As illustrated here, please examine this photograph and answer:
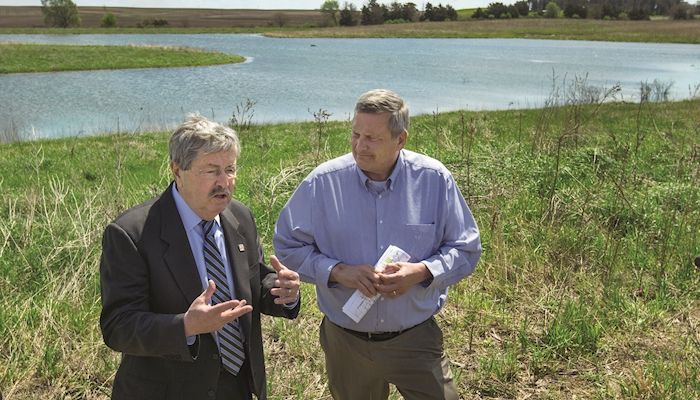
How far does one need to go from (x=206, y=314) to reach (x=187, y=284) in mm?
230

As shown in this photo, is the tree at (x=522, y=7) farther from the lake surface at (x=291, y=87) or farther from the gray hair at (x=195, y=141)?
the gray hair at (x=195, y=141)

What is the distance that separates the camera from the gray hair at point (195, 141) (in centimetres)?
220

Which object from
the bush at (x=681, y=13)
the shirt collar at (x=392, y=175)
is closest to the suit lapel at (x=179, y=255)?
the shirt collar at (x=392, y=175)

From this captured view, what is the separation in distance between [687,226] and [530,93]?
19.8m

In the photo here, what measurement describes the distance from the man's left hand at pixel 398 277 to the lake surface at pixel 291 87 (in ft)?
31.2

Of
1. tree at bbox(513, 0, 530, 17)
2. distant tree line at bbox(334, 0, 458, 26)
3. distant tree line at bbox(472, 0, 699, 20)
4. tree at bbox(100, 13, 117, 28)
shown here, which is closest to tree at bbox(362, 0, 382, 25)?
distant tree line at bbox(334, 0, 458, 26)

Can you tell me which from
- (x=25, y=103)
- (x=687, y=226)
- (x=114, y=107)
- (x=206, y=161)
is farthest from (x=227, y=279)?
(x=25, y=103)

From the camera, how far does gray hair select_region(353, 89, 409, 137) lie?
104 inches

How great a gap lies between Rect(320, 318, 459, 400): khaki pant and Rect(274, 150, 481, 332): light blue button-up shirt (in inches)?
3.3

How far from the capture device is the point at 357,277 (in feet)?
8.68

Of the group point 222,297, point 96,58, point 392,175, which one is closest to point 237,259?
point 222,297

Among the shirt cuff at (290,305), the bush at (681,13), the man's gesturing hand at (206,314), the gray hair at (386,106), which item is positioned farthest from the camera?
the bush at (681,13)

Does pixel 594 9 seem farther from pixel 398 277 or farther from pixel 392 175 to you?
pixel 398 277

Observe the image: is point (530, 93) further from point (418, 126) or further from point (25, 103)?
point (25, 103)
